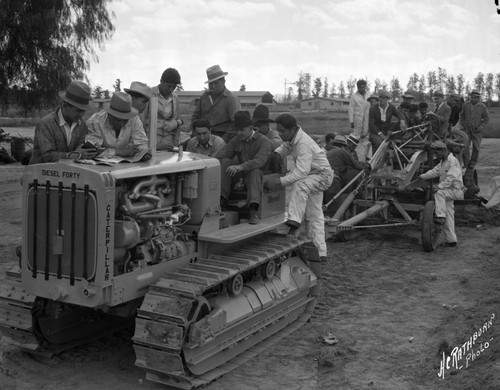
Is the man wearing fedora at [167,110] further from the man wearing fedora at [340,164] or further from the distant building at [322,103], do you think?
the distant building at [322,103]

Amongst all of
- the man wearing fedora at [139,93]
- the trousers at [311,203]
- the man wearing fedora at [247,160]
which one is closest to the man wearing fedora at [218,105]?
the man wearing fedora at [247,160]

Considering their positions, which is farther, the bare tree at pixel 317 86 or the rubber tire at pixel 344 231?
the bare tree at pixel 317 86

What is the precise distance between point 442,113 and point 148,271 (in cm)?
1041

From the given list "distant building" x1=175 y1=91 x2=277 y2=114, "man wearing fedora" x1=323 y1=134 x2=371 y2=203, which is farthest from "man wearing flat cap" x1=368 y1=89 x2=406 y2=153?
"distant building" x1=175 y1=91 x2=277 y2=114

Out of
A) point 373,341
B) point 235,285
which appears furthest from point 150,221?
point 373,341

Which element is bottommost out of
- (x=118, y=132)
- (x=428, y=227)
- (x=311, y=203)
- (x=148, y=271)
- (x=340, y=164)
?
(x=428, y=227)

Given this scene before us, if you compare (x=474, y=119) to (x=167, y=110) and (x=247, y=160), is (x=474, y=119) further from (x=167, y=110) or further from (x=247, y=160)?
(x=247, y=160)

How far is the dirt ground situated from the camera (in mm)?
6215

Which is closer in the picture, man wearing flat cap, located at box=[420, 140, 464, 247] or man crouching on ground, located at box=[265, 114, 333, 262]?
man crouching on ground, located at box=[265, 114, 333, 262]

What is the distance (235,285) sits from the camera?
6816 millimetres

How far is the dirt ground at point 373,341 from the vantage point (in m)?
6.21

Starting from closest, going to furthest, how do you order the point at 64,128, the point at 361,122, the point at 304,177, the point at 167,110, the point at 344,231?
the point at 64,128 → the point at 167,110 → the point at 304,177 → the point at 344,231 → the point at 361,122

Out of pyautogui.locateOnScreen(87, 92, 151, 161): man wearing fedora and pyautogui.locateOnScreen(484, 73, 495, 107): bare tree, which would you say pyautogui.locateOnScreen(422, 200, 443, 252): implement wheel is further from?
pyautogui.locateOnScreen(484, 73, 495, 107): bare tree

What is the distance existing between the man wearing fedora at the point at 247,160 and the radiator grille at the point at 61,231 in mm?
2089
